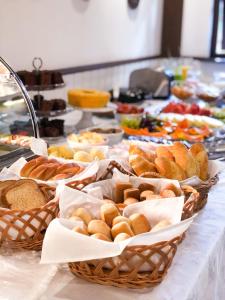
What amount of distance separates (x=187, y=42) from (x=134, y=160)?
3573mm

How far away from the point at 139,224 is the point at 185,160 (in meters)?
0.40

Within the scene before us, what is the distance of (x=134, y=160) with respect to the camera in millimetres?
1210

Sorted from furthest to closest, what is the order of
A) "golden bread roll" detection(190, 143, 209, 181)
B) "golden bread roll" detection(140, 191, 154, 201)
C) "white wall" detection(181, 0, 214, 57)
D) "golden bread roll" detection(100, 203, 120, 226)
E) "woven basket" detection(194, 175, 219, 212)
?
"white wall" detection(181, 0, 214, 57) < "golden bread roll" detection(190, 143, 209, 181) < "woven basket" detection(194, 175, 219, 212) < "golden bread roll" detection(140, 191, 154, 201) < "golden bread roll" detection(100, 203, 120, 226)

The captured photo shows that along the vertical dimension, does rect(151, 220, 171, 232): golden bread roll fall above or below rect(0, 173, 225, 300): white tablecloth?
above

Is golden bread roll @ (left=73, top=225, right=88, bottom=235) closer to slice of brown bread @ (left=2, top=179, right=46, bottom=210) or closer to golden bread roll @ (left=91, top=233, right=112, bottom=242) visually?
golden bread roll @ (left=91, top=233, right=112, bottom=242)

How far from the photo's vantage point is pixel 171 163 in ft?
3.90

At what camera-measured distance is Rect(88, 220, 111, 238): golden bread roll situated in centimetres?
84

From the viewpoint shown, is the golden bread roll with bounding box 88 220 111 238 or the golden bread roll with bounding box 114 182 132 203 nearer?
the golden bread roll with bounding box 88 220 111 238

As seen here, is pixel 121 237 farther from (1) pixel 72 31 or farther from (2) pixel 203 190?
(1) pixel 72 31

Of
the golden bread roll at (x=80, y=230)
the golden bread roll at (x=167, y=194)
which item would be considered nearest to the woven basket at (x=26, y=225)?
the golden bread roll at (x=80, y=230)

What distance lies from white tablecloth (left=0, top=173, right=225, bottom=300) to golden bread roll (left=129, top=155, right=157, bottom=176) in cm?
19

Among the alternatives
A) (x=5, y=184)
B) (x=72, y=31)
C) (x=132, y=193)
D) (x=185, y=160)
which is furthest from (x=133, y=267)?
(x=72, y=31)

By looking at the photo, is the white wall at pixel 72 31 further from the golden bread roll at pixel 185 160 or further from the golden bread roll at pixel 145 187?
the golden bread roll at pixel 145 187

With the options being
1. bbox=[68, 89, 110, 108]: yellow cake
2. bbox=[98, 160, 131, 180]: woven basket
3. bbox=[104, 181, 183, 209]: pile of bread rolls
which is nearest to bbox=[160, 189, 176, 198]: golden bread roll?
bbox=[104, 181, 183, 209]: pile of bread rolls
